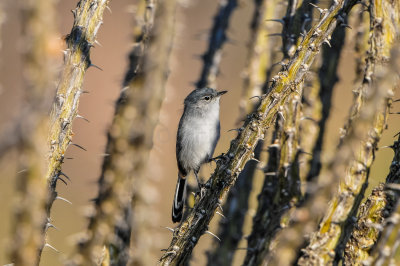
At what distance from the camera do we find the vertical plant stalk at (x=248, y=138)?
3.43 metres

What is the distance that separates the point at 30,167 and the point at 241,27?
368 inches

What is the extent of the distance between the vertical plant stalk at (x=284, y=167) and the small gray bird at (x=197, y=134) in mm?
952

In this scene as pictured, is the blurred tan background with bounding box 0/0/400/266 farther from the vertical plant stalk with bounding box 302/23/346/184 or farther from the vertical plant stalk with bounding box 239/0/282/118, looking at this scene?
the vertical plant stalk with bounding box 302/23/346/184

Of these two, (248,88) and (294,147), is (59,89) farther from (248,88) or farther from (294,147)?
(248,88)

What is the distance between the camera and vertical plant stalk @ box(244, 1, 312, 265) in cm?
454

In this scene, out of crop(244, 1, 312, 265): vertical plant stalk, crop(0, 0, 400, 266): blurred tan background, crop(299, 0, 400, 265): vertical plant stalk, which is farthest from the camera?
crop(0, 0, 400, 266): blurred tan background

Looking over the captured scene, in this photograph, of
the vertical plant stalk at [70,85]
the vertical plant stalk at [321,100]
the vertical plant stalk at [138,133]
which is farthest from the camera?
the vertical plant stalk at [321,100]

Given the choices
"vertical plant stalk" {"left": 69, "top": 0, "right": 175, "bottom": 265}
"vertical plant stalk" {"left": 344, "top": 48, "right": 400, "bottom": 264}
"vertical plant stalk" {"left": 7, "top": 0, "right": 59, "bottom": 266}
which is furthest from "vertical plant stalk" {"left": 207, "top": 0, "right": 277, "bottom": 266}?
"vertical plant stalk" {"left": 7, "top": 0, "right": 59, "bottom": 266}

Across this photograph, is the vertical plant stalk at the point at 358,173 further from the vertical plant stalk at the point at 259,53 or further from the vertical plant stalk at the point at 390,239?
the vertical plant stalk at the point at 259,53

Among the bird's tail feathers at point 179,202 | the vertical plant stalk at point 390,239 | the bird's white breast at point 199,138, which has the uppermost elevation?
the bird's white breast at point 199,138

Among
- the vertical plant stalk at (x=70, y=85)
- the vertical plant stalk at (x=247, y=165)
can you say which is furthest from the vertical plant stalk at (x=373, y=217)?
the vertical plant stalk at (x=70, y=85)

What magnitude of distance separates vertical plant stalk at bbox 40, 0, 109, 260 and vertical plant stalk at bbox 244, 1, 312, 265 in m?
1.88

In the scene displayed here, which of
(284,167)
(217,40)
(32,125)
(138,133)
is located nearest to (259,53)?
(217,40)

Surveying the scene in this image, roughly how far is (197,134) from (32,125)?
4.27m
